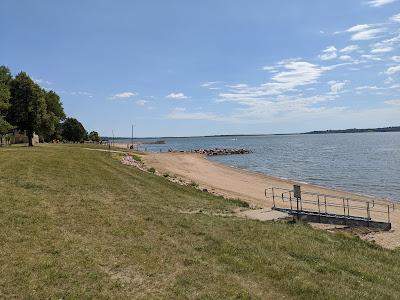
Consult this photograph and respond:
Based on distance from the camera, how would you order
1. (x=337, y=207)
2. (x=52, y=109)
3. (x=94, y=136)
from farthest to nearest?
(x=94, y=136), (x=52, y=109), (x=337, y=207)

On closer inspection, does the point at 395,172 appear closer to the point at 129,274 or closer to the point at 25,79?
the point at 25,79

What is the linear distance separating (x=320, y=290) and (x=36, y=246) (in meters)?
6.37

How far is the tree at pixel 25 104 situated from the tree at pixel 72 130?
8713 centimetres

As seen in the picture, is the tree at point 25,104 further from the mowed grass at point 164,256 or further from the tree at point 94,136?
the tree at point 94,136

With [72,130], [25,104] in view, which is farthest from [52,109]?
[72,130]

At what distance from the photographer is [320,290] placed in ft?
28.5

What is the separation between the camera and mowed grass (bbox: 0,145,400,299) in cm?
825

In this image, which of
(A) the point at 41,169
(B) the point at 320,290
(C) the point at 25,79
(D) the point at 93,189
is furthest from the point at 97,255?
(C) the point at 25,79

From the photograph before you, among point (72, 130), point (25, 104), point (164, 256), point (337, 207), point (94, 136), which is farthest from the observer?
point (94, 136)

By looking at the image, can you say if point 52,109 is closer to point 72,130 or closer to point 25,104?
point 25,104

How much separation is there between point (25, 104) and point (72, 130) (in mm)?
90367

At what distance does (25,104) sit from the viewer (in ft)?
179

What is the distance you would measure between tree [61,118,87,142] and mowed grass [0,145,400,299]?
5123 inches

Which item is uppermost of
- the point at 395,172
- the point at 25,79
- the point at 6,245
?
the point at 25,79
